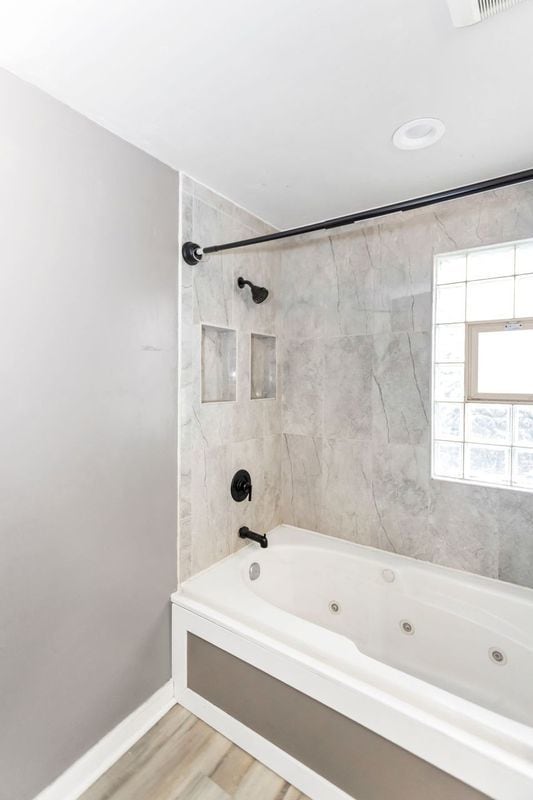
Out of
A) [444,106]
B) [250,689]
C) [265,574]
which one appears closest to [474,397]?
[444,106]

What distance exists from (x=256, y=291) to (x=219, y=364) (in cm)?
48

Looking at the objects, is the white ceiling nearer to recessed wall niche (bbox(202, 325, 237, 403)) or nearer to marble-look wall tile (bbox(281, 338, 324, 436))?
recessed wall niche (bbox(202, 325, 237, 403))

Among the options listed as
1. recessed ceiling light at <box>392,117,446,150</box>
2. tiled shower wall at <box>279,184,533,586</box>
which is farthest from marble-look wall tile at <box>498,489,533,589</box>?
recessed ceiling light at <box>392,117,446,150</box>

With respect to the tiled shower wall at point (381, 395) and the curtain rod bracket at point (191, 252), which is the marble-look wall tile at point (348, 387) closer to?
the tiled shower wall at point (381, 395)

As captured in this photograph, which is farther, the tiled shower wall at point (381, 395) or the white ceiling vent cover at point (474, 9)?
the tiled shower wall at point (381, 395)

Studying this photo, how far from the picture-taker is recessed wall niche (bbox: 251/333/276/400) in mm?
2355

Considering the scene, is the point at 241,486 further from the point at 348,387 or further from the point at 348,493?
the point at 348,387

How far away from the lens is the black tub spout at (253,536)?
6.81ft

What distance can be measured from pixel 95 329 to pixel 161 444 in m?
0.57

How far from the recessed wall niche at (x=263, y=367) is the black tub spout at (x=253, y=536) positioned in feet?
2.63

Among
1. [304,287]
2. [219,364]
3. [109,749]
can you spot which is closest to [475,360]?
[304,287]

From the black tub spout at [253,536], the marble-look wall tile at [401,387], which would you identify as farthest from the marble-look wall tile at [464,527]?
the black tub spout at [253,536]

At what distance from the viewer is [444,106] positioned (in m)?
1.28

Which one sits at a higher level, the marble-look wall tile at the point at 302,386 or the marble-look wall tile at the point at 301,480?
the marble-look wall tile at the point at 302,386
